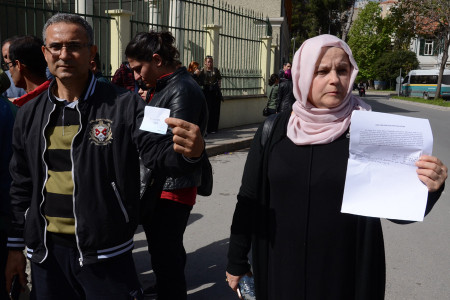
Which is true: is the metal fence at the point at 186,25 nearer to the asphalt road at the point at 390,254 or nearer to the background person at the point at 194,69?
the background person at the point at 194,69

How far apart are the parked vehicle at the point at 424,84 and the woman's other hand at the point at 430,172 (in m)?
42.9

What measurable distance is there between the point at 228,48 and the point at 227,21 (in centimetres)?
72

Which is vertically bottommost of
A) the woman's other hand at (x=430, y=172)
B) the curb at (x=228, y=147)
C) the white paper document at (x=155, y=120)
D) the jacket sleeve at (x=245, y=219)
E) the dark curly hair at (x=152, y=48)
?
the curb at (x=228, y=147)

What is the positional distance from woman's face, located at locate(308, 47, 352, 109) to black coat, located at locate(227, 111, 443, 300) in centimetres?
17

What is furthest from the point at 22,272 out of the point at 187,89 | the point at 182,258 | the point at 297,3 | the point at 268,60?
the point at 297,3

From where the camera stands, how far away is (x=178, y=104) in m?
2.91

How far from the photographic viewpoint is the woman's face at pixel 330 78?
201 cm

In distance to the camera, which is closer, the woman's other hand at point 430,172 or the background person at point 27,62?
the woman's other hand at point 430,172

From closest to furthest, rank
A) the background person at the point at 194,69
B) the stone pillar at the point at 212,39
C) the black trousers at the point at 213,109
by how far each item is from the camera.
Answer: the background person at the point at 194,69 < the black trousers at the point at 213,109 < the stone pillar at the point at 212,39

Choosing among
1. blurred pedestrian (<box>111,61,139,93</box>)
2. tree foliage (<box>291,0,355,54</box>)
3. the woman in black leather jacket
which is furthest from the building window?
blurred pedestrian (<box>111,61,139,93</box>)

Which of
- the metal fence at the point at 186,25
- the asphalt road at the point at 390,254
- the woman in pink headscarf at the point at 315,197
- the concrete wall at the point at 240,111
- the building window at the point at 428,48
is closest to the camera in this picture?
the woman in pink headscarf at the point at 315,197

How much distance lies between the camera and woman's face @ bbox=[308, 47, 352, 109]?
6.60 feet

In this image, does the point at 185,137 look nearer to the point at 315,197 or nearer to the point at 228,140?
the point at 315,197

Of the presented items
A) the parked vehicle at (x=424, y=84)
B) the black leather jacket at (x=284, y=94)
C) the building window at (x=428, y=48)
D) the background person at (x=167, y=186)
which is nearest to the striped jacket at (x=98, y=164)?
the background person at (x=167, y=186)
